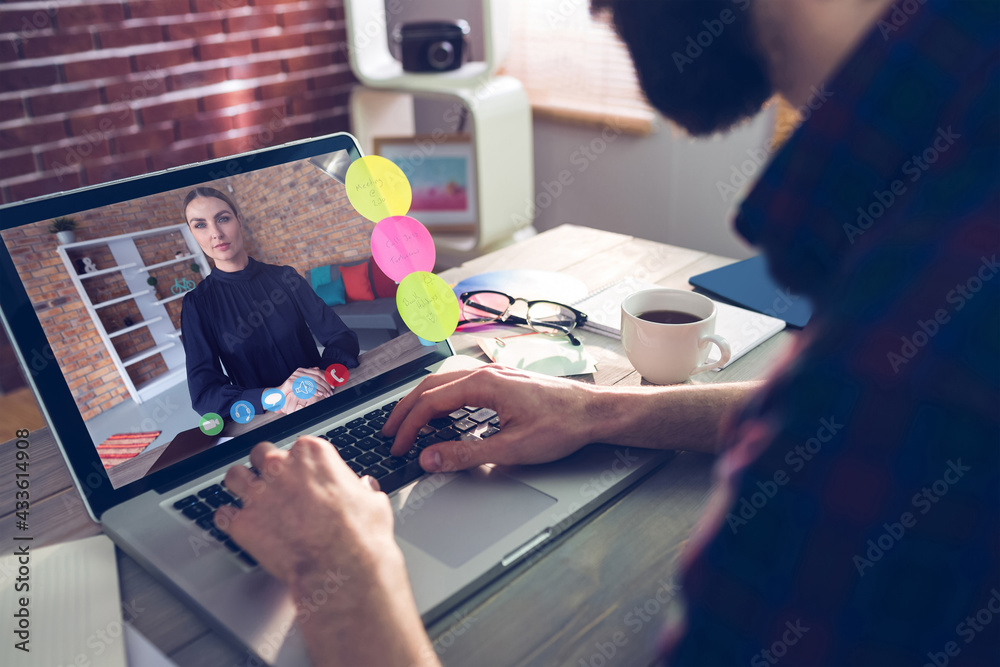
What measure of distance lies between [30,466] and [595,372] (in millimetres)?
643

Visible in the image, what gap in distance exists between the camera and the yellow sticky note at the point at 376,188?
0.81m

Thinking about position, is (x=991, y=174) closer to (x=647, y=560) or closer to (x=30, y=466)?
(x=647, y=560)

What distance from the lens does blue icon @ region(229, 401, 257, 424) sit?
27.9 inches

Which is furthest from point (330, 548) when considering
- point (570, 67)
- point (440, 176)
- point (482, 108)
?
point (570, 67)

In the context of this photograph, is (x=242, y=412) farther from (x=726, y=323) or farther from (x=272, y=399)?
(x=726, y=323)

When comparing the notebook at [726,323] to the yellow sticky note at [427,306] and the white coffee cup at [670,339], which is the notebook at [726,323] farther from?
the yellow sticky note at [427,306]

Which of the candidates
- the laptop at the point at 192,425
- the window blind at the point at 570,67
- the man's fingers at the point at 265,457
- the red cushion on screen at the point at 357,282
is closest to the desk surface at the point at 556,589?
the laptop at the point at 192,425

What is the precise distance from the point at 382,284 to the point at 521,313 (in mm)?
287

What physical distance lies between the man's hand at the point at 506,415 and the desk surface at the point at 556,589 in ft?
0.28

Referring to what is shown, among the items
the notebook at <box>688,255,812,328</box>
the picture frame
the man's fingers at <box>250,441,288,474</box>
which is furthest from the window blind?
the man's fingers at <box>250,441,288,474</box>

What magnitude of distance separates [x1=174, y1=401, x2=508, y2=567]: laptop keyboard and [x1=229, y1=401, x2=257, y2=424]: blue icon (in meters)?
0.07

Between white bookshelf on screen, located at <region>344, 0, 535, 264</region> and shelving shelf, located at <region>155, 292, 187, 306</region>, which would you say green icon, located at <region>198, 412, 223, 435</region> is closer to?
shelving shelf, located at <region>155, 292, 187, 306</region>

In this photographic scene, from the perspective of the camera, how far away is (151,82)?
2270mm

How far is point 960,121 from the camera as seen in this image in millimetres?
365
